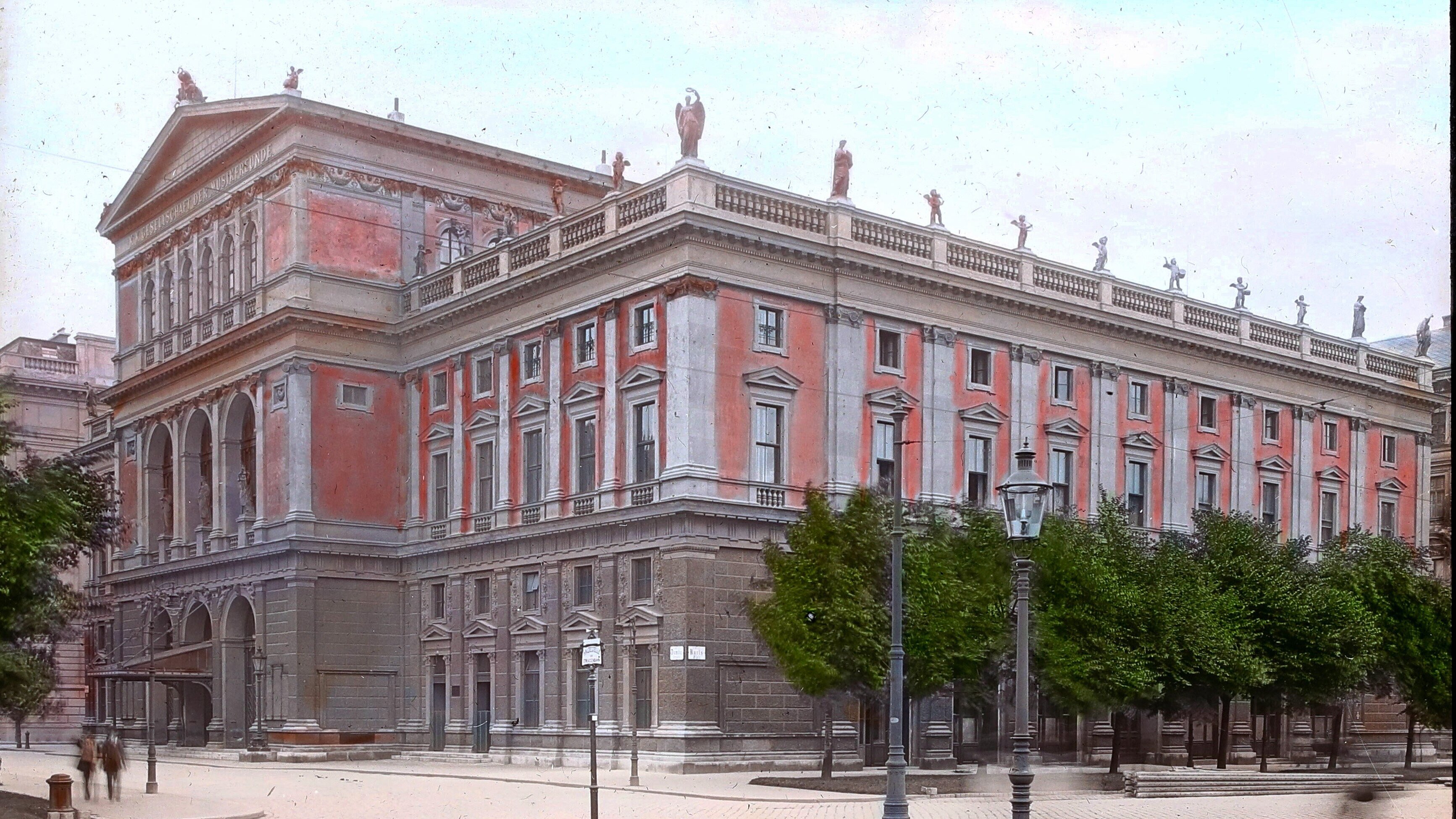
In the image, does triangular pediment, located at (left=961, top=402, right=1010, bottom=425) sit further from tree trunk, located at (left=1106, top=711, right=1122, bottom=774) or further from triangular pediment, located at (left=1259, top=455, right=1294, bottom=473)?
triangular pediment, located at (left=1259, top=455, right=1294, bottom=473)

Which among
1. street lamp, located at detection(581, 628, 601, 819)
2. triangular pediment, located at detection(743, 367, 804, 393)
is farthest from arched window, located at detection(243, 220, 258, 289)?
street lamp, located at detection(581, 628, 601, 819)

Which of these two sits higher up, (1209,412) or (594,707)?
(1209,412)

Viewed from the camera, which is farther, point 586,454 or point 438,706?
point 438,706

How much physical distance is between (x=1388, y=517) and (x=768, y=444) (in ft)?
91.9

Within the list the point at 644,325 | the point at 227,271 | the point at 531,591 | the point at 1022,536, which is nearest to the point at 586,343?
the point at 644,325

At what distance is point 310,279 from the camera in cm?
5591

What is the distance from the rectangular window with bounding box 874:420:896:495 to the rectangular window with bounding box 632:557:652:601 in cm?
669

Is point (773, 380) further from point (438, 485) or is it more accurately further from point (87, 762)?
point (87, 762)

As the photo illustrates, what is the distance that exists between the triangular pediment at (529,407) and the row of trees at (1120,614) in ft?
31.5

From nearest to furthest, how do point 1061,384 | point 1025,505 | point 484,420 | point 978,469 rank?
1. point 1025,505
2. point 978,469
3. point 484,420
4. point 1061,384

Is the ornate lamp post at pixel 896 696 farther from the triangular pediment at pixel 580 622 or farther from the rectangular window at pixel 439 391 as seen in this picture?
the rectangular window at pixel 439 391

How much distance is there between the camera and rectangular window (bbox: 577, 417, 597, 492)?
49.6 meters

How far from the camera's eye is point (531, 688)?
51.1m

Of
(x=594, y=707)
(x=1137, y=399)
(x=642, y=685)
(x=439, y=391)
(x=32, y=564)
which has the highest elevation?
(x=439, y=391)
